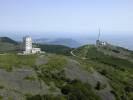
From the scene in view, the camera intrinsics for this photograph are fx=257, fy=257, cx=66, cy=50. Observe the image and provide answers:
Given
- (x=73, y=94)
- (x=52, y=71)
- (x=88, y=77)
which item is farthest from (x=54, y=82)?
(x=88, y=77)

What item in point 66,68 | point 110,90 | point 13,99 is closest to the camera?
point 13,99

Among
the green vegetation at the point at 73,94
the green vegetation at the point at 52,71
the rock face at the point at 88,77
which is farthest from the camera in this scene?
the rock face at the point at 88,77

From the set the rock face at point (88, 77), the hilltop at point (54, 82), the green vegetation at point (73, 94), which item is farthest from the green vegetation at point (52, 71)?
the green vegetation at point (73, 94)

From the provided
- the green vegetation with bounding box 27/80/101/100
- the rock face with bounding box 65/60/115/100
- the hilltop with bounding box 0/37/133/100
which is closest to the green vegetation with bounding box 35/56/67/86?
the hilltop with bounding box 0/37/133/100

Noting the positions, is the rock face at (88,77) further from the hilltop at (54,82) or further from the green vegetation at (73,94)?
the green vegetation at (73,94)

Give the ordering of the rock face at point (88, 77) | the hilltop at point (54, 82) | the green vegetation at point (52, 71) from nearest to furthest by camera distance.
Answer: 1. the hilltop at point (54, 82)
2. the green vegetation at point (52, 71)
3. the rock face at point (88, 77)

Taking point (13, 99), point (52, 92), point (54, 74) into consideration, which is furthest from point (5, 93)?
point (54, 74)

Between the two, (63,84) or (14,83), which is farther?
(63,84)

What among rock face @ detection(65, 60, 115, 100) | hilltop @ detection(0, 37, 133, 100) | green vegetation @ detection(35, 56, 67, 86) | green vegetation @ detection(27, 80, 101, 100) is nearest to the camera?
green vegetation @ detection(27, 80, 101, 100)

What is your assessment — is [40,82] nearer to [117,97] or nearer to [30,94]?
[30,94]

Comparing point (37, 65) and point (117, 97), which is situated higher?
point (37, 65)

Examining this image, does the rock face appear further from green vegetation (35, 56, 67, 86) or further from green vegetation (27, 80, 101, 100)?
green vegetation (27, 80, 101, 100)
